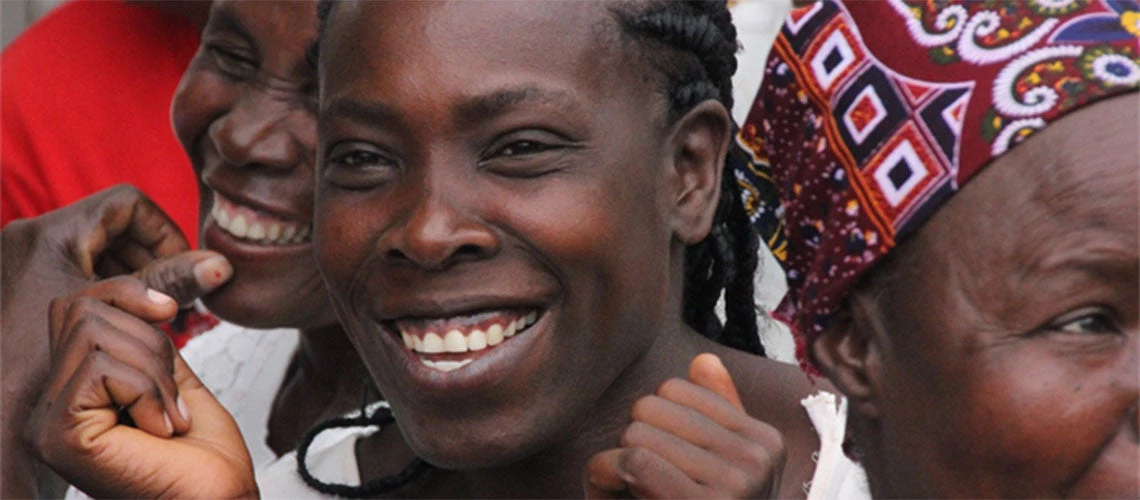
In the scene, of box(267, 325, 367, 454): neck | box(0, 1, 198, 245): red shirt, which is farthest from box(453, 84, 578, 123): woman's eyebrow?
box(0, 1, 198, 245): red shirt

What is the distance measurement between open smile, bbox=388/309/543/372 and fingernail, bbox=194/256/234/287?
2.67 ft

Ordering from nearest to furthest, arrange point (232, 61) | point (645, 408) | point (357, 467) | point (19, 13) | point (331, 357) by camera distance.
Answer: point (645, 408) → point (357, 467) → point (232, 61) → point (331, 357) → point (19, 13)

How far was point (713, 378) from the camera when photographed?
2.46 m

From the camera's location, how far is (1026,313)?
214 cm

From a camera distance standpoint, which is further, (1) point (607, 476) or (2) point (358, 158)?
(2) point (358, 158)

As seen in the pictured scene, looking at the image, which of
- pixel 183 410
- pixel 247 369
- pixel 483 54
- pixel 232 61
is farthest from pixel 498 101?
pixel 247 369

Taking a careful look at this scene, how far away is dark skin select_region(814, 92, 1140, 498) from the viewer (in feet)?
6.90

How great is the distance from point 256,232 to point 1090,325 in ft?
6.39

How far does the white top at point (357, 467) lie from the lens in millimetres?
2912

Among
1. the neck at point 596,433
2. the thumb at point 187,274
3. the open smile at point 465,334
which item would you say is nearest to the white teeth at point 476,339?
the open smile at point 465,334

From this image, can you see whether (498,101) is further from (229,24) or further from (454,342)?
(229,24)

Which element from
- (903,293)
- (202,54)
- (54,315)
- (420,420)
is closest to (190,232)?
(202,54)

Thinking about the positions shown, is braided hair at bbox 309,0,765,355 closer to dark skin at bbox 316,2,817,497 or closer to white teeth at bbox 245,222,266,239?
dark skin at bbox 316,2,817,497

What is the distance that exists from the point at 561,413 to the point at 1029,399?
2.85 feet
